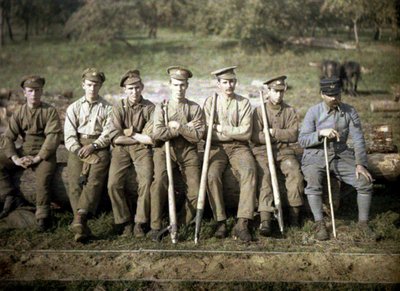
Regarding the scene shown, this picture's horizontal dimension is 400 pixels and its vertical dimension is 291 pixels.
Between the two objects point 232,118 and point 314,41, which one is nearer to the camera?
point 232,118

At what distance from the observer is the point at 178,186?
5969mm

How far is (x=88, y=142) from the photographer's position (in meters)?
6.18

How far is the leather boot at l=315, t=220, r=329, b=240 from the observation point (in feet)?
18.0

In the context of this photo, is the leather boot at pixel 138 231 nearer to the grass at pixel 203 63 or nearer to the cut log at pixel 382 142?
the grass at pixel 203 63

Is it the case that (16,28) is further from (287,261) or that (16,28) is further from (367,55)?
(287,261)

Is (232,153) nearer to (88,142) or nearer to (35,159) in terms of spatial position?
(88,142)

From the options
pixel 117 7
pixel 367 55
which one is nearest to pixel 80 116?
pixel 367 55

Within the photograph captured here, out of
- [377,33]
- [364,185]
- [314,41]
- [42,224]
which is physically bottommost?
[42,224]

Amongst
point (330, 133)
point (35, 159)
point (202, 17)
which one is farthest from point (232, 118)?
point (202, 17)

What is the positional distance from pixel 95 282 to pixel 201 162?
2.29m

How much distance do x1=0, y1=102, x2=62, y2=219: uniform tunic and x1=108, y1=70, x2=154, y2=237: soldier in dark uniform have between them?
0.92 metres

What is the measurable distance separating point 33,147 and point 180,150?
7.16 feet

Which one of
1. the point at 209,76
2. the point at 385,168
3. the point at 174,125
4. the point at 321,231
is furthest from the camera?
the point at 209,76

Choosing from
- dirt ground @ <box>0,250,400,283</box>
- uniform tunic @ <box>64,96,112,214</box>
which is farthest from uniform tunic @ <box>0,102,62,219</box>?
dirt ground @ <box>0,250,400,283</box>
